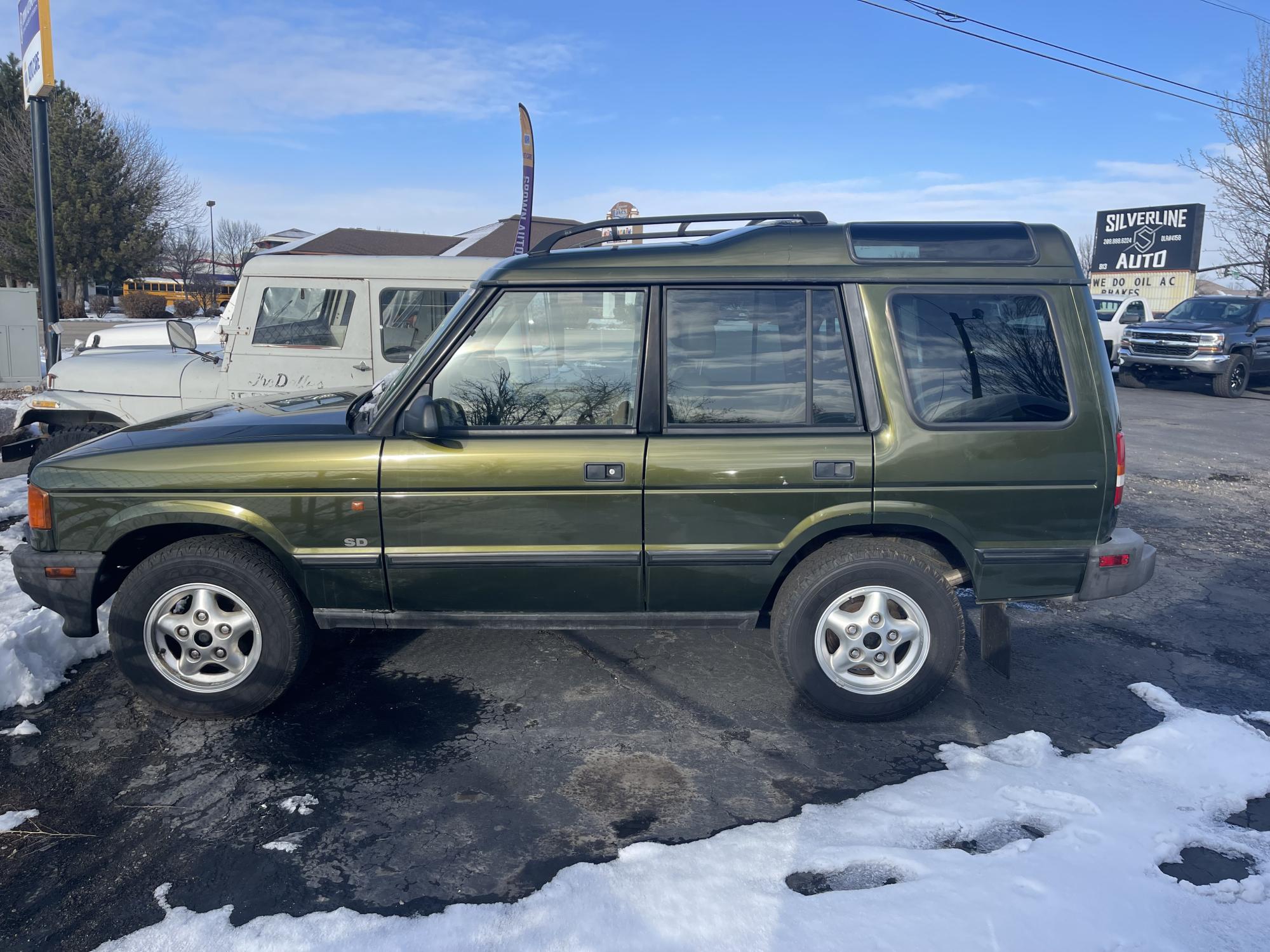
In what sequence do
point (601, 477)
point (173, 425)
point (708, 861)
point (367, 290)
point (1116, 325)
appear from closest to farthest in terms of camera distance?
point (708, 861), point (601, 477), point (173, 425), point (367, 290), point (1116, 325)

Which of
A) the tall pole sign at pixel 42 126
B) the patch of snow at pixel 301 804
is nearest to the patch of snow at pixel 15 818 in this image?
the patch of snow at pixel 301 804

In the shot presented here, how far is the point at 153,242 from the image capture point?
120ft

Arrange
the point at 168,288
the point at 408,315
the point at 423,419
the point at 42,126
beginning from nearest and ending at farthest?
the point at 423,419, the point at 408,315, the point at 42,126, the point at 168,288

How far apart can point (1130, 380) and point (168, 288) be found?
194ft

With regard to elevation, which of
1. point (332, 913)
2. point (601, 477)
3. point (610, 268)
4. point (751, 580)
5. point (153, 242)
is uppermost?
point (153, 242)

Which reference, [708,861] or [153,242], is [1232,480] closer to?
[708,861]

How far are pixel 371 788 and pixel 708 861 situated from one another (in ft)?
4.26

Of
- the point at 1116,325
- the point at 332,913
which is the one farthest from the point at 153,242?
the point at 332,913

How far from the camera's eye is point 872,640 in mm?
3926

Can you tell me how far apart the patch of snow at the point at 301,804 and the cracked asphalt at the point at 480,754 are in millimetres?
22

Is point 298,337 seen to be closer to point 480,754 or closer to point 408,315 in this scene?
point 408,315

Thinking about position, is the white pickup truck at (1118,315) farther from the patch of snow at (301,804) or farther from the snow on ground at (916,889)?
the patch of snow at (301,804)

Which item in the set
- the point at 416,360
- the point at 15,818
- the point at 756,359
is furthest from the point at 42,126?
the point at 756,359

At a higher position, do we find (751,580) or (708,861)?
(751,580)
